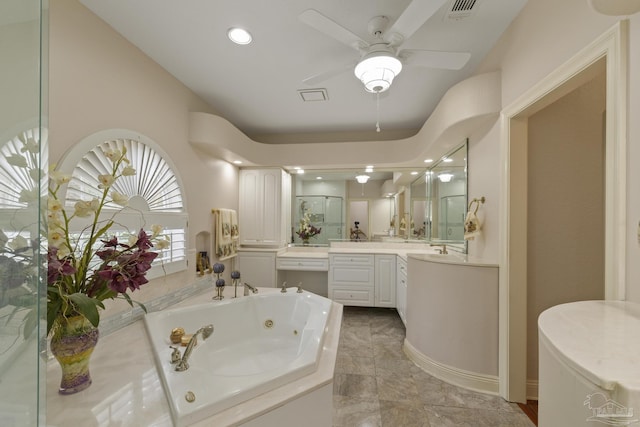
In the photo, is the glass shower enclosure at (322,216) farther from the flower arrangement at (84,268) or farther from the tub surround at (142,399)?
the flower arrangement at (84,268)

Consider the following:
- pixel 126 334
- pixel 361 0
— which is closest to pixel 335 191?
pixel 361 0

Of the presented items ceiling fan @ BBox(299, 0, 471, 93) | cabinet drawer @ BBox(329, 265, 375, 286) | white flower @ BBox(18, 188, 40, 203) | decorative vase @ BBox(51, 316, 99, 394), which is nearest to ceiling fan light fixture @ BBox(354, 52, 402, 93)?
ceiling fan @ BBox(299, 0, 471, 93)

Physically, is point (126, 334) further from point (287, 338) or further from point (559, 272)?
point (559, 272)

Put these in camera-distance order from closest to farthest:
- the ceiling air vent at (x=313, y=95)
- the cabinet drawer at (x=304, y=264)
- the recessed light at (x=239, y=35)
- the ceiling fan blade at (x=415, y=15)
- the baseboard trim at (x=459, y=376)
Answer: the ceiling fan blade at (x=415, y=15) < the recessed light at (x=239, y=35) < the baseboard trim at (x=459, y=376) < the ceiling air vent at (x=313, y=95) < the cabinet drawer at (x=304, y=264)

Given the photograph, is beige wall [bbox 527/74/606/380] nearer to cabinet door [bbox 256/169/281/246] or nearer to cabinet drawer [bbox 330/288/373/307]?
cabinet drawer [bbox 330/288/373/307]

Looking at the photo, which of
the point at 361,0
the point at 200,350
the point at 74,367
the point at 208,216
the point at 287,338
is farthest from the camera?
the point at 208,216

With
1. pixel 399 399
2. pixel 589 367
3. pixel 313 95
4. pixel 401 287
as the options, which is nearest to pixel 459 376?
pixel 399 399

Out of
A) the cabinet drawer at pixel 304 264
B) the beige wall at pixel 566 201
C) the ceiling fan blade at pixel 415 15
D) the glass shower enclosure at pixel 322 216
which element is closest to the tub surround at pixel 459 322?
the beige wall at pixel 566 201

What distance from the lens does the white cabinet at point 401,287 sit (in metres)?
2.98

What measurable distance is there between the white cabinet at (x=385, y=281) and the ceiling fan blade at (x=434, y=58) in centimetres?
242

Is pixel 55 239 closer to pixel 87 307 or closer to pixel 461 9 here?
pixel 87 307

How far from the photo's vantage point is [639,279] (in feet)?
3.10

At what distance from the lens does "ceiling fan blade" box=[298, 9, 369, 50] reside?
127 cm

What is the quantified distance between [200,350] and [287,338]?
0.73 meters
